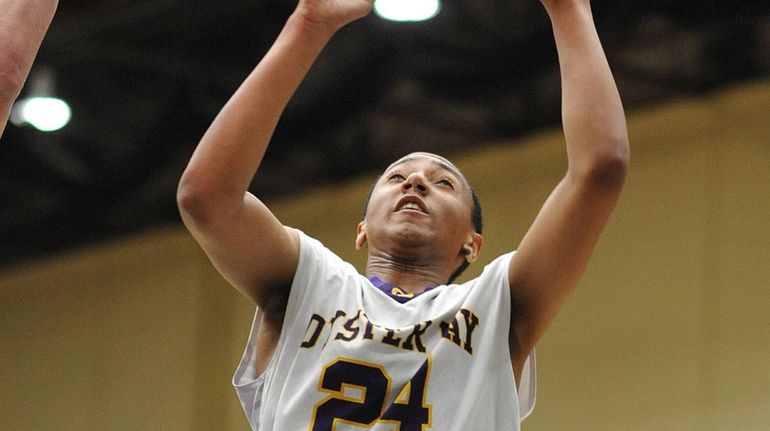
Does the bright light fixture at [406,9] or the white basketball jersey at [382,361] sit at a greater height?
the bright light fixture at [406,9]

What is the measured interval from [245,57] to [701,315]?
4.21m

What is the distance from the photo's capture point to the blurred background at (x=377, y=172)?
1055cm

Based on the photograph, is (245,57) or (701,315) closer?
(701,315)

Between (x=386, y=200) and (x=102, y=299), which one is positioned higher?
(x=102, y=299)

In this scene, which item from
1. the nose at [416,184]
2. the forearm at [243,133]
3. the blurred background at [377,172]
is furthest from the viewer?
the blurred background at [377,172]

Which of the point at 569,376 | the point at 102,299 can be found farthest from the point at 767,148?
the point at 102,299

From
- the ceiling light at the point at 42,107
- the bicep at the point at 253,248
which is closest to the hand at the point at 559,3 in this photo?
the bicep at the point at 253,248

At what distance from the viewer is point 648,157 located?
1125cm

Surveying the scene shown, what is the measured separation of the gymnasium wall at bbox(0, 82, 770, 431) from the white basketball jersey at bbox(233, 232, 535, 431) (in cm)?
674

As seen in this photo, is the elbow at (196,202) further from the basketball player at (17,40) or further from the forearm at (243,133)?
the basketball player at (17,40)

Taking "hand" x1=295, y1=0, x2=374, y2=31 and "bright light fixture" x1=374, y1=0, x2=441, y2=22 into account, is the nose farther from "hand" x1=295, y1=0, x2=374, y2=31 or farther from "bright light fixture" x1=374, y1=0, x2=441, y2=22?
"bright light fixture" x1=374, y1=0, x2=441, y2=22

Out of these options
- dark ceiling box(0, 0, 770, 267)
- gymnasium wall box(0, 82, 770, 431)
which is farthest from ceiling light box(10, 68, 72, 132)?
gymnasium wall box(0, 82, 770, 431)

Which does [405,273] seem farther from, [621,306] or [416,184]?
[621,306]

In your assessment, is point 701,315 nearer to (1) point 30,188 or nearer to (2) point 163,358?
(2) point 163,358
